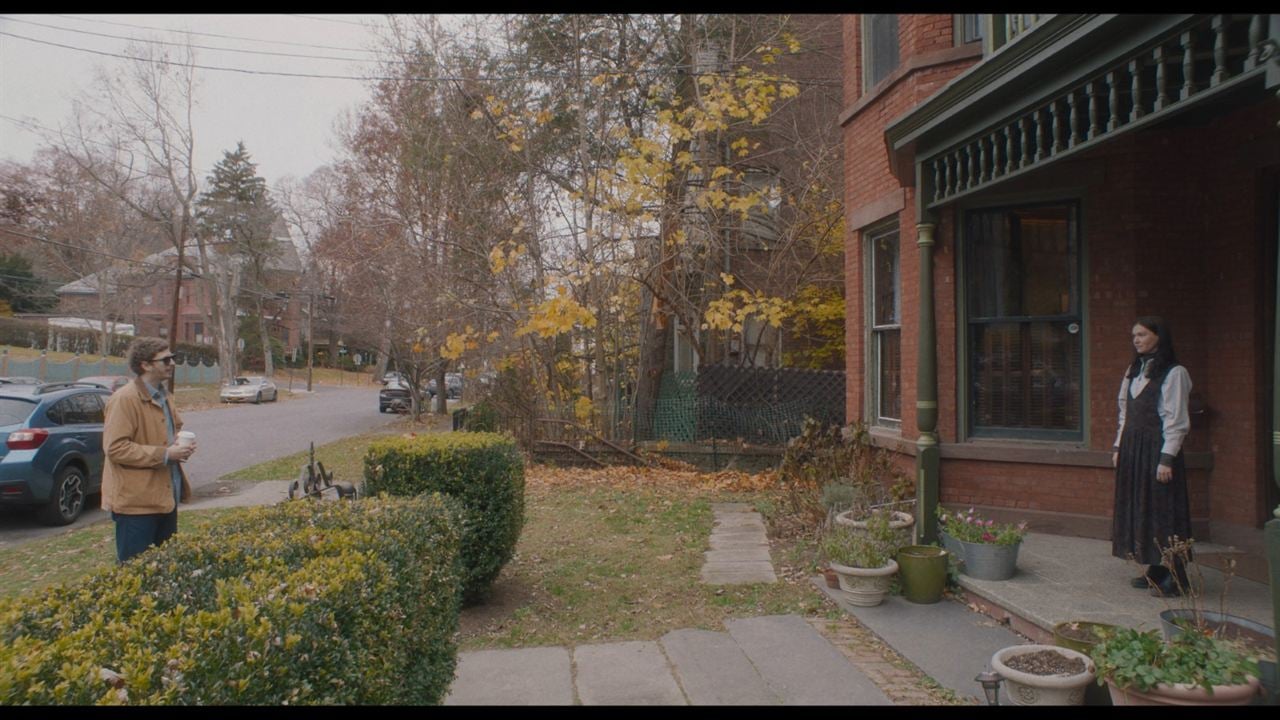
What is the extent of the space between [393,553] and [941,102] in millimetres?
5267

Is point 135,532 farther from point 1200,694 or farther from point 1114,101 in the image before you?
point 1114,101

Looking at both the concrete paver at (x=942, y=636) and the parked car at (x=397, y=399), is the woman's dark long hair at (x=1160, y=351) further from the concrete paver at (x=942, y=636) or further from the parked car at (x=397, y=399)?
the parked car at (x=397, y=399)

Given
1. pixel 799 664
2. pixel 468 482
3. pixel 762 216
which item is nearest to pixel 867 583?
pixel 799 664

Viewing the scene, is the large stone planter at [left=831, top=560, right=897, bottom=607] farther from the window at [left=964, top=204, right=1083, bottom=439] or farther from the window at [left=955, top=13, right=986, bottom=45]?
the window at [left=955, top=13, right=986, bottom=45]

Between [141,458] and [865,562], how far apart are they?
198 inches

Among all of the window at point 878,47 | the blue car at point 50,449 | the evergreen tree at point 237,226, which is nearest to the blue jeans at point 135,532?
the blue car at point 50,449

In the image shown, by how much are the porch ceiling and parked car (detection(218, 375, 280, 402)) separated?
128 ft

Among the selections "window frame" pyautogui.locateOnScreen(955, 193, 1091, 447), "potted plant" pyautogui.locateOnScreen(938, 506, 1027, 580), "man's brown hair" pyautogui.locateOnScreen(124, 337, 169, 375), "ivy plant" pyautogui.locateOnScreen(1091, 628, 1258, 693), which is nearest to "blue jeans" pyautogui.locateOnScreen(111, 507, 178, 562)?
"man's brown hair" pyautogui.locateOnScreen(124, 337, 169, 375)

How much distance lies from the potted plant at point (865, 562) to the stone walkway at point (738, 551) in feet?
3.21

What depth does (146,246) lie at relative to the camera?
4694cm

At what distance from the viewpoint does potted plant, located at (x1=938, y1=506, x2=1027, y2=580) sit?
5.49 meters

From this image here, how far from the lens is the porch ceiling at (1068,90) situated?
3.55m

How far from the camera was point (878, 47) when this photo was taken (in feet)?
28.5

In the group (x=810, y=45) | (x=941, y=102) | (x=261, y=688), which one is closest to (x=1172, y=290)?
(x=941, y=102)
